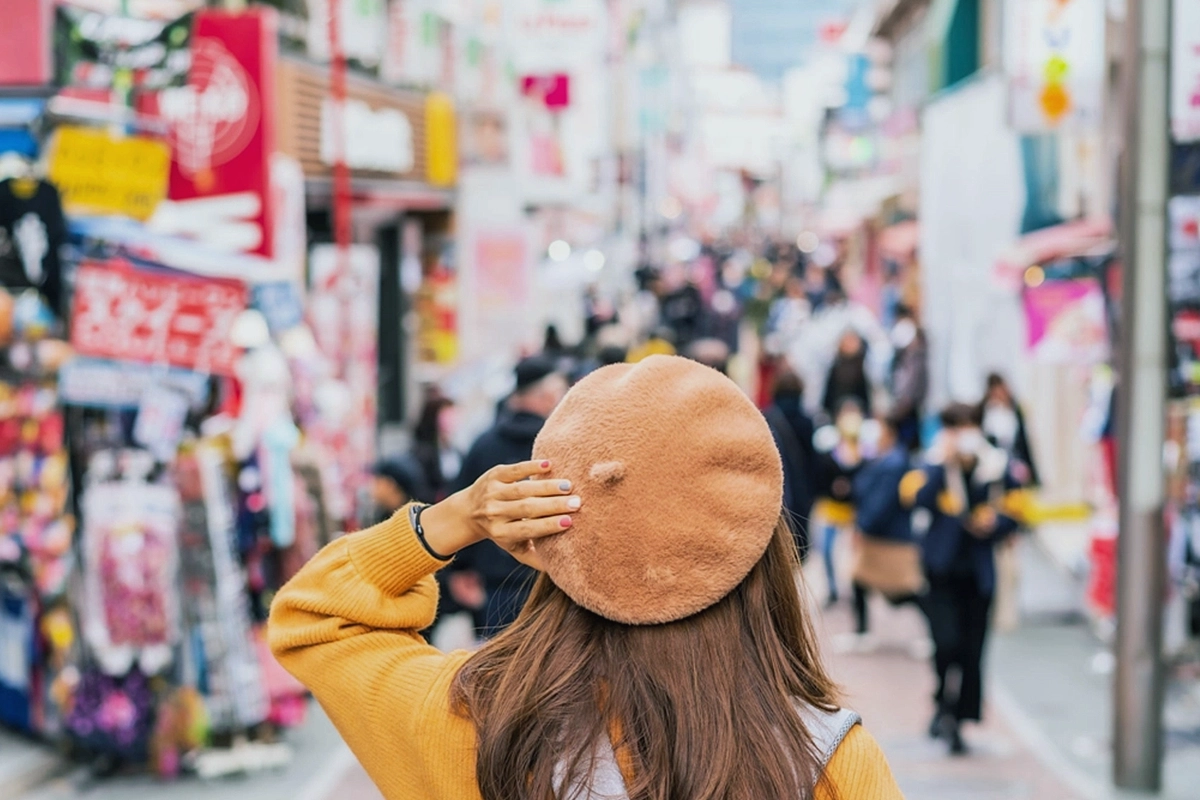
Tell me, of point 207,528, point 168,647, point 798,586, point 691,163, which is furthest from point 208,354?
point 691,163

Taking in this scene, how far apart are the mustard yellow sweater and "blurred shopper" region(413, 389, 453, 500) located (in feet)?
24.0

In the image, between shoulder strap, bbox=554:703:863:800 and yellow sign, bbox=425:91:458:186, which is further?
yellow sign, bbox=425:91:458:186

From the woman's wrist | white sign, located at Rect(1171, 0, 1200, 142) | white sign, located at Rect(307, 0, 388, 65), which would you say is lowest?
the woman's wrist

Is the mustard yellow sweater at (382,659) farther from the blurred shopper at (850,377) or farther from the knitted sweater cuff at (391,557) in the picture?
the blurred shopper at (850,377)

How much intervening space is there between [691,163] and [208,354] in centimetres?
6707

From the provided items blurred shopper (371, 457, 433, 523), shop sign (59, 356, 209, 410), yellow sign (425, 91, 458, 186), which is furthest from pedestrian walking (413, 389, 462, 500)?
yellow sign (425, 91, 458, 186)

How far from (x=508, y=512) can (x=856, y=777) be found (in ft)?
1.75

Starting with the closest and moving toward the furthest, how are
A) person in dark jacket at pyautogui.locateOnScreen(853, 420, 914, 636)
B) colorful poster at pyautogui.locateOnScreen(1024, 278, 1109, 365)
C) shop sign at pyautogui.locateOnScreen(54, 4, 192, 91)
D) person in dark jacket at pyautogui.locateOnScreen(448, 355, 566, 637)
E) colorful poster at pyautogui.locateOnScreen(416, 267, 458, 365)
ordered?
1. person in dark jacket at pyautogui.locateOnScreen(448, 355, 566, 637)
2. shop sign at pyautogui.locateOnScreen(54, 4, 192, 91)
3. person in dark jacket at pyautogui.locateOnScreen(853, 420, 914, 636)
4. colorful poster at pyautogui.locateOnScreen(1024, 278, 1109, 365)
5. colorful poster at pyautogui.locateOnScreen(416, 267, 458, 365)

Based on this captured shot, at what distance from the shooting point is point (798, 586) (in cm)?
210

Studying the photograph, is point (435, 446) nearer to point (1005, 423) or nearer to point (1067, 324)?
point (1005, 423)

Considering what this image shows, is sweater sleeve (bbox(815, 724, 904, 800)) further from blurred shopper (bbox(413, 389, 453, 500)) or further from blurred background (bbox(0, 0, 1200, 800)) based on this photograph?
blurred shopper (bbox(413, 389, 453, 500))

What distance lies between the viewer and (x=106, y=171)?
25.1 ft

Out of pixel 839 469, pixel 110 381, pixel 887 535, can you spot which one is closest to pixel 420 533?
pixel 110 381

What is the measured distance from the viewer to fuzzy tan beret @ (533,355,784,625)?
6.32 feet
